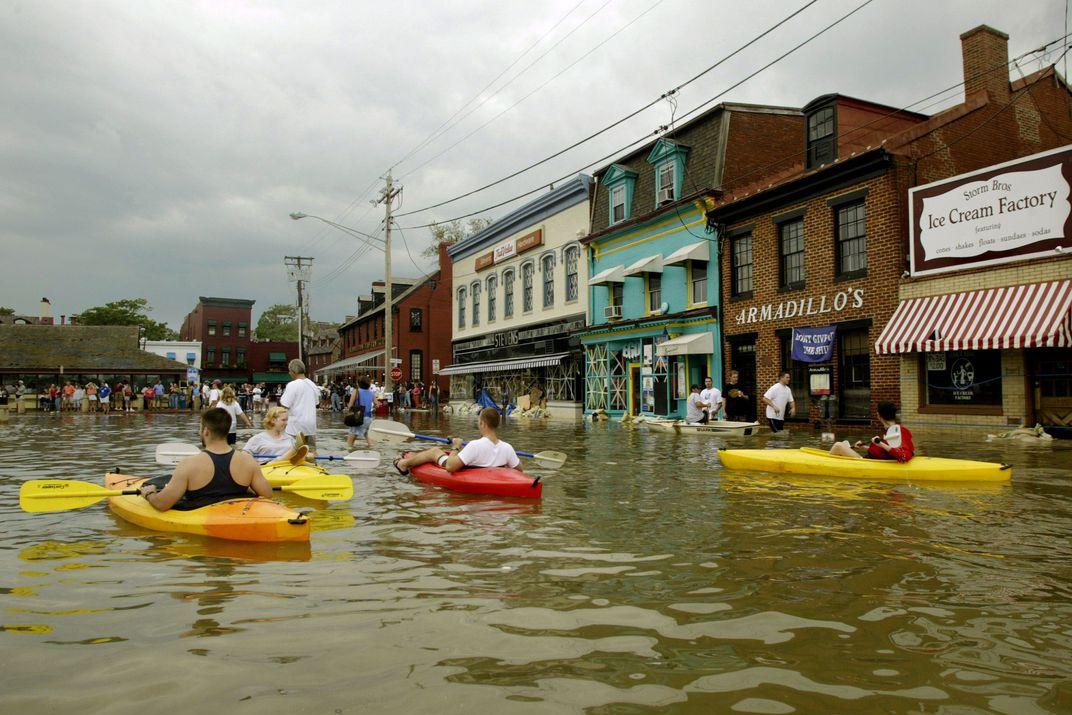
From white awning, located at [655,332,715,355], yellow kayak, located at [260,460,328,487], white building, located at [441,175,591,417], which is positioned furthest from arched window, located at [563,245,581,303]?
yellow kayak, located at [260,460,328,487]

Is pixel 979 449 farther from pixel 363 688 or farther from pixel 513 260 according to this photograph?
pixel 513 260

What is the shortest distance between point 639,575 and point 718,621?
106cm

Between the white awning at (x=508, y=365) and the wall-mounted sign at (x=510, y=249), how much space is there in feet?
16.4

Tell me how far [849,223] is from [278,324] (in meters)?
88.5

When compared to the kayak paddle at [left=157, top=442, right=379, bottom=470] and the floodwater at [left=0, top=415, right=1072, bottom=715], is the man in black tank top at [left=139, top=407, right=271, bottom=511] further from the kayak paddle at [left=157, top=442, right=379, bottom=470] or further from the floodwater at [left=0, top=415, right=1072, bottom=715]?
the kayak paddle at [left=157, top=442, right=379, bottom=470]

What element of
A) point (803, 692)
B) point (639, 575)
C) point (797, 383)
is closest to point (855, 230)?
point (797, 383)

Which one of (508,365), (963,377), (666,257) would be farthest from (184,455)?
(508,365)

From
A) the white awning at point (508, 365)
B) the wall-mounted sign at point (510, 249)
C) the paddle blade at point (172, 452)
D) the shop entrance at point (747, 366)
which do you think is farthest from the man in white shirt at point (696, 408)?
the wall-mounted sign at point (510, 249)

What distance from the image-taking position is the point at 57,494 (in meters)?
7.50

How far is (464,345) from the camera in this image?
1594 inches

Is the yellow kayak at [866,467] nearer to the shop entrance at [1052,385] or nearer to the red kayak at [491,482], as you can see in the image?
the red kayak at [491,482]

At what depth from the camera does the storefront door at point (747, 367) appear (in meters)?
21.7

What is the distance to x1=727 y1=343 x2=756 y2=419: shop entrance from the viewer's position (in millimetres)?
21703

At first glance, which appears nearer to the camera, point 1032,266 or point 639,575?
point 639,575
